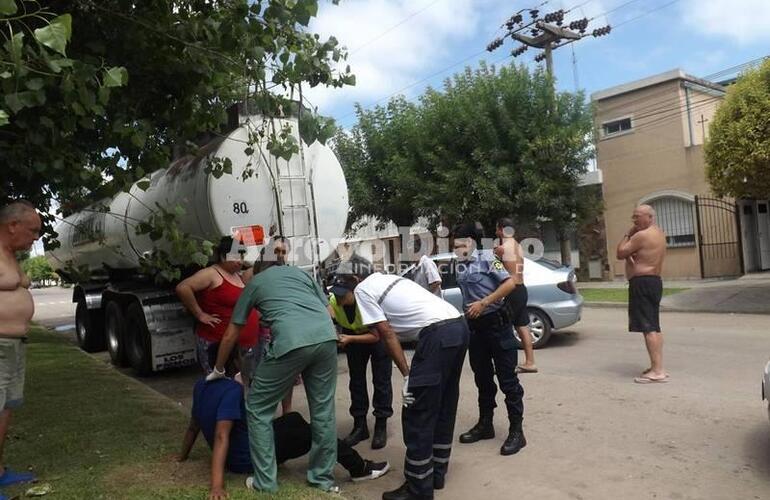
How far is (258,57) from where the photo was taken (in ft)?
13.6

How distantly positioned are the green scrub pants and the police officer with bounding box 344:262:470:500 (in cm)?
38

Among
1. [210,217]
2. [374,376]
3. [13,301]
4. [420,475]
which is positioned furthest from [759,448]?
[210,217]

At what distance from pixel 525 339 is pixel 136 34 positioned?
16.5ft

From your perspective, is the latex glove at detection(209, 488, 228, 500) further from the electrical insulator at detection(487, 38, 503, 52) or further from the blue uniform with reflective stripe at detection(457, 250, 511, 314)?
the electrical insulator at detection(487, 38, 503, 52)

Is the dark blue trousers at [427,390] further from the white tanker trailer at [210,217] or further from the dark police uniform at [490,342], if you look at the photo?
the white tanker trailer at [210,217]

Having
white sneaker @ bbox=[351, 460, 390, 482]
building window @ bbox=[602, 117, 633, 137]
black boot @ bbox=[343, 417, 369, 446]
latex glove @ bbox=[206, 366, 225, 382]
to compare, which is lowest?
white sneaker @ bbox=[351, 460, 390, 482]

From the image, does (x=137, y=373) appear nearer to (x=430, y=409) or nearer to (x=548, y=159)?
(x=430, y=409)

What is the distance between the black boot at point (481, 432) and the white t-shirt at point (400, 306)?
1423mm

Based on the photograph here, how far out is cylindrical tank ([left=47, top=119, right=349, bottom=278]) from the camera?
22.0 ft

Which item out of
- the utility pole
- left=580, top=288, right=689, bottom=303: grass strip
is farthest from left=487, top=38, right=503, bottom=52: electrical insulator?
left=580, top=288, right=689, bottom=303: grass strip

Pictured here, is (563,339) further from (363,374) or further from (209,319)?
(209,319)

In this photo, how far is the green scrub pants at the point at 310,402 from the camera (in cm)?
367

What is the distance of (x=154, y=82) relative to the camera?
4852 mm

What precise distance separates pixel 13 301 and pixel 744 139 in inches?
457
